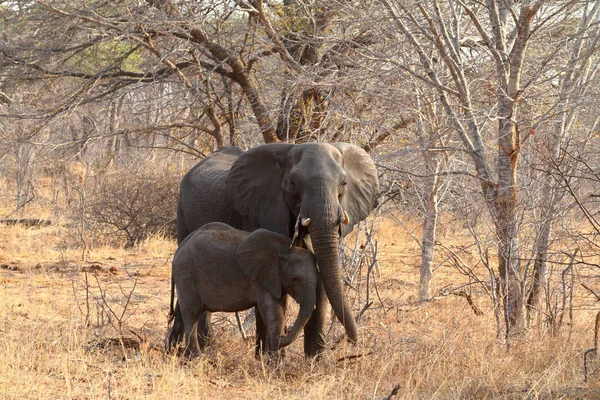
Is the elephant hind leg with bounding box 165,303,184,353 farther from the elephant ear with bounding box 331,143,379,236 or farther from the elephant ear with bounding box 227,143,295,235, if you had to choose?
the elephant ear with bounding box 331,143,379,236

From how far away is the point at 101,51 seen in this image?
1188cm

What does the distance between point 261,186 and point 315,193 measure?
893mm

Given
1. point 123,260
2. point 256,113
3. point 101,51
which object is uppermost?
point 101,51

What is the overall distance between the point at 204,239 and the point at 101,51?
6414mm

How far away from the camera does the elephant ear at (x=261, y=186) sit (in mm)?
6391

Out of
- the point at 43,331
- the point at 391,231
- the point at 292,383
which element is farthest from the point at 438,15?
the point at 391,231

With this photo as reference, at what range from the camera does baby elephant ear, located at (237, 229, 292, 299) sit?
19.3 ft

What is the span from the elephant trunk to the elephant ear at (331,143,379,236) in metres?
0.48

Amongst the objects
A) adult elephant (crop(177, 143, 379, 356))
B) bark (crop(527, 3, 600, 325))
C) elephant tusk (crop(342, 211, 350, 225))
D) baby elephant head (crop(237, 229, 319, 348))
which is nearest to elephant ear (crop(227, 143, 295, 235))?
adult elephant (crop(177, 143, 379, 356))

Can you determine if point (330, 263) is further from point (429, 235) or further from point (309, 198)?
point (429, 235)

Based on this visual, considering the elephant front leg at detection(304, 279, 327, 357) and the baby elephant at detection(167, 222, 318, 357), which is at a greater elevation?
the baby elephant at detection(167, 222, 318, 357)

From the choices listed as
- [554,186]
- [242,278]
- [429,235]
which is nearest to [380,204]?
[429,235]

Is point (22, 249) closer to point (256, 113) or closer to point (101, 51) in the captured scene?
point (101, 51)

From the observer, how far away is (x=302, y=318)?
18.5ft
